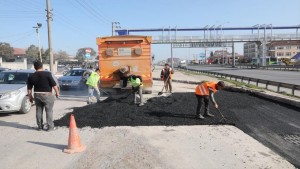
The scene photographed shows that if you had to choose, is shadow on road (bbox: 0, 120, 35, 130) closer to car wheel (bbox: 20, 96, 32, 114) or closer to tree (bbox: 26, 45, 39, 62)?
car wheel (bbox: 20, 96, 32, 114)

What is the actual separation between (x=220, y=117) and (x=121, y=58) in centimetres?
679

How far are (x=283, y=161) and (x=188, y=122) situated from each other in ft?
11.4

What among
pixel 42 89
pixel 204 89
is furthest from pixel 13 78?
pixel 204 89

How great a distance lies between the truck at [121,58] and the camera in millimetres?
14781

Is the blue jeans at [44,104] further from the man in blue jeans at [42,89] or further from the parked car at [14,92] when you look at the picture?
the parked car at [14,92]

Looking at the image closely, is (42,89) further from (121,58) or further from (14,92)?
(121,58)

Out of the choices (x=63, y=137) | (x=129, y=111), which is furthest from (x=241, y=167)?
(x=129, y=111)

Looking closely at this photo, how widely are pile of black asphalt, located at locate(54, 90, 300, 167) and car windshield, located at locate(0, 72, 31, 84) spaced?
8.74ft

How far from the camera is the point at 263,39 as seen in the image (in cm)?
6506

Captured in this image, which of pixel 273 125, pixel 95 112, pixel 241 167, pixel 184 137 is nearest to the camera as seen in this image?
pixel 241 167

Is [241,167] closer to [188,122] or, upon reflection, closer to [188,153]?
[188,153]

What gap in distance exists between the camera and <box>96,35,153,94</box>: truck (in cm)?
1478

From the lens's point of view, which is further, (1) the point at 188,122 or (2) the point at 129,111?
(2) the point at 129,111

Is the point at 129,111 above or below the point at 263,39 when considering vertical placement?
below
